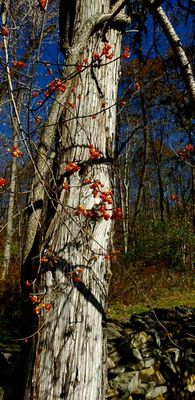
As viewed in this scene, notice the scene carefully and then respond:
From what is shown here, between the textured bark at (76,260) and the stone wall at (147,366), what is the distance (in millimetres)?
1901

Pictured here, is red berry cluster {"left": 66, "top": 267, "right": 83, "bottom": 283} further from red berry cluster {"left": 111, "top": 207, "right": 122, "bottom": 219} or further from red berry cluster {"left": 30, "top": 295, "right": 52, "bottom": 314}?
red berry cluster {"left": 111, "top": 207, "right": 122, "bottom": 219}

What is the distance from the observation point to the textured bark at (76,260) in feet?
6.84

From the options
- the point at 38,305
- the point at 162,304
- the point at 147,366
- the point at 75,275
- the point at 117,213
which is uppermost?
the point at 117,213

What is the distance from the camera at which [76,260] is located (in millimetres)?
2232

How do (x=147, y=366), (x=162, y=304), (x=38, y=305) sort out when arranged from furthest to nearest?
(x=162, y=304) → (x=147, y=366) → (x=38, y=305)

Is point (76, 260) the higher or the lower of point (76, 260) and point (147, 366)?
the higher

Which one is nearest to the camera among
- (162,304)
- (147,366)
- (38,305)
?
(38,305)

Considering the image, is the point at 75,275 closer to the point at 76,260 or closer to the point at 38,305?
the point at 76,260

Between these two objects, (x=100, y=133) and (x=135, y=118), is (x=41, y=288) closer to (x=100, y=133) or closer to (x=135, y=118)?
(x=100, y=133)

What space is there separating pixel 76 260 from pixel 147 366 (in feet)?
8.38


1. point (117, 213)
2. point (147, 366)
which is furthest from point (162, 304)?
point (117, 213)

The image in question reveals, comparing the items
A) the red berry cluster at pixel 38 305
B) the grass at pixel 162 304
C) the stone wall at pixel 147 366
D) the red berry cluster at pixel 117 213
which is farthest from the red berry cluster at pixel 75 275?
the grass at pixel 162 304

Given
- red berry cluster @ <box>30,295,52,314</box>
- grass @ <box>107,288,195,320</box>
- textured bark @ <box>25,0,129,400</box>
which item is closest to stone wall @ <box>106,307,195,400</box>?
textured bark @ <box>25,0,129,400</box>

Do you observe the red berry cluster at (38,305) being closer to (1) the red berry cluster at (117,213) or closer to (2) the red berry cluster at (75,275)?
(2) the red berry cluster at (75,275)
